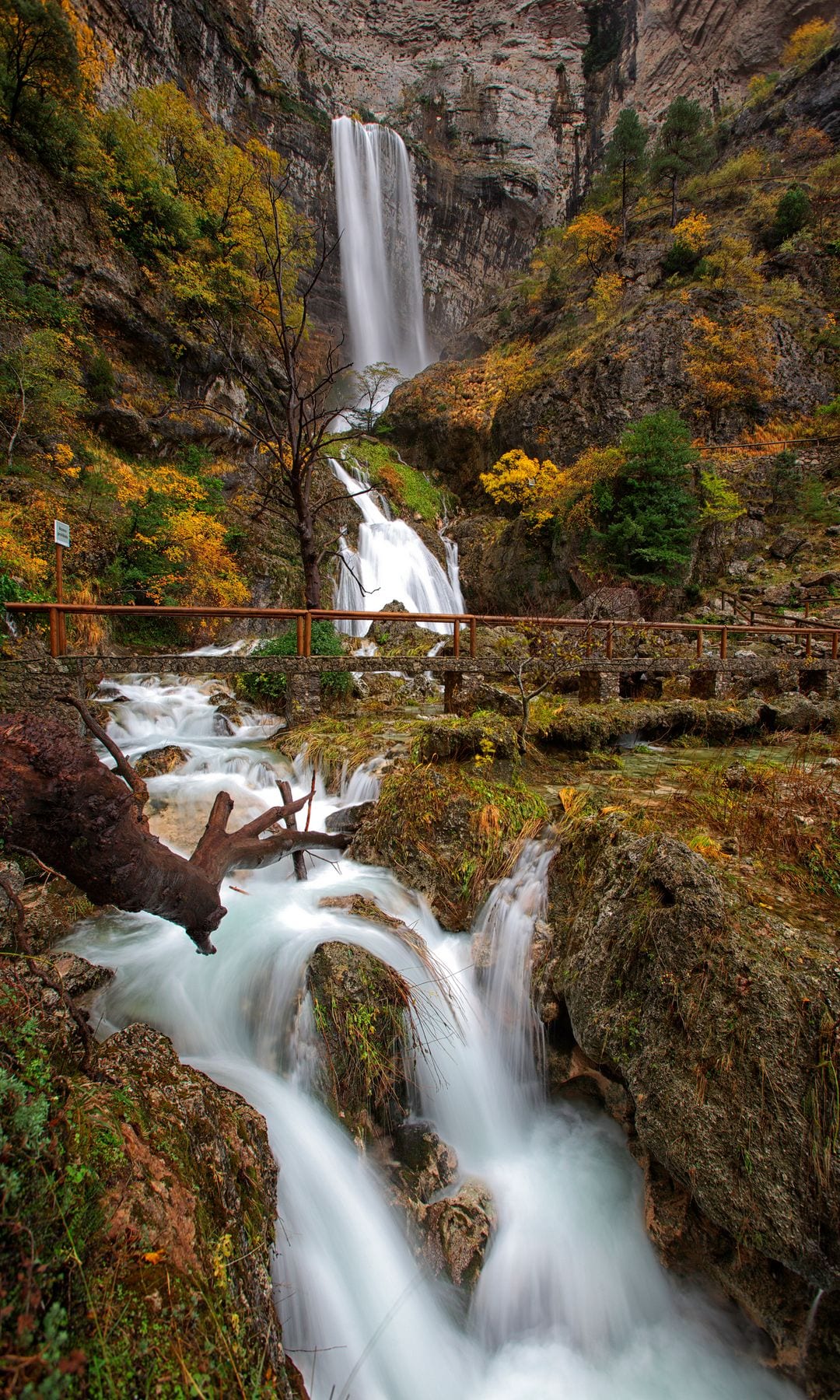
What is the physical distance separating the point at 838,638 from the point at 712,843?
8217 mm

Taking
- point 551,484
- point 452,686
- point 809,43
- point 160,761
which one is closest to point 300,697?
point 160,761

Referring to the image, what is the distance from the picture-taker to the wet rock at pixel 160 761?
638cm

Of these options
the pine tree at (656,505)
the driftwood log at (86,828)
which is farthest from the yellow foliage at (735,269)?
the driftwood log at (86,828)

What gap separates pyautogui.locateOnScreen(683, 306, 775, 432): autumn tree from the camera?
16031 millimetres

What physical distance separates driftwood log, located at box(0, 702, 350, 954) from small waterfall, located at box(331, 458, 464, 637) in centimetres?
1289

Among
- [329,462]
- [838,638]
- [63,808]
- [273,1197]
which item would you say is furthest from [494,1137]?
[329,462]

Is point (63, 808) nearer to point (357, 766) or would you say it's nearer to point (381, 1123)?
point (381, 1123)

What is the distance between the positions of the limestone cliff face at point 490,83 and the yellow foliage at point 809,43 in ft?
5.76

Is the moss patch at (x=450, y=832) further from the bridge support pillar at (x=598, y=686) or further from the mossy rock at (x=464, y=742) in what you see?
the bridge support pillar at (x=598, y=686)

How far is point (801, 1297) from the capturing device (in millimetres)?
2281

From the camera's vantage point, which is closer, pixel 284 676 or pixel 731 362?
pixel 284 676

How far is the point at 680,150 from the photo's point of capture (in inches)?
846

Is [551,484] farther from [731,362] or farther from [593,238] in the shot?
[593,238]

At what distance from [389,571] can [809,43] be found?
31.9 metres
